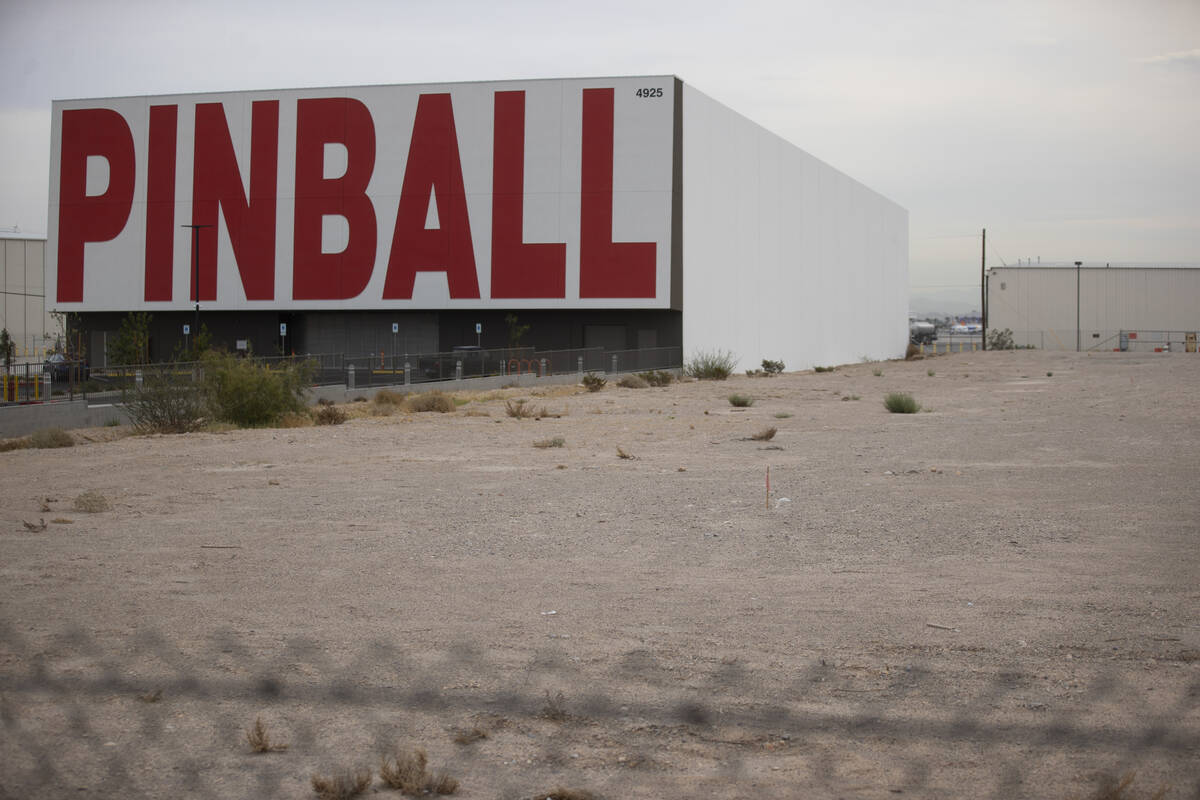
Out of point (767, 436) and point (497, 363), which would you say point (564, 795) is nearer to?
point (767, 436)

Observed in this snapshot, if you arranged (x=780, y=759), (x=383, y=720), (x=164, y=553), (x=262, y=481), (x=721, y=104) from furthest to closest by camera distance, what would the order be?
(x=721, y=104), (x=262, y=481), (x=164, y=553), (x=383, y=720), (x=780, y=759)

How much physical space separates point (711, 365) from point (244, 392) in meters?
28.3

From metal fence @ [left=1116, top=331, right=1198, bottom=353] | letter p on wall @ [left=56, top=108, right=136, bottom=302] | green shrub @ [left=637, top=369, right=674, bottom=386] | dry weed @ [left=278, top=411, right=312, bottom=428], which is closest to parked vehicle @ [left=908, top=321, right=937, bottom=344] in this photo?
metal fence @ [left=1116, top=331, right=1198, bottom=353]

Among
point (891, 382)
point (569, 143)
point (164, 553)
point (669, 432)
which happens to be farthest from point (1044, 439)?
point (569, 143)

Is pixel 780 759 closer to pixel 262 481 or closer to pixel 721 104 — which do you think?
pixel 262 481

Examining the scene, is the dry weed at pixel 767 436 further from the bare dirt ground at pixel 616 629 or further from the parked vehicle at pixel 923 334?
the parked vehicle at pixel 923 334

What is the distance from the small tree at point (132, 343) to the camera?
54188 mm

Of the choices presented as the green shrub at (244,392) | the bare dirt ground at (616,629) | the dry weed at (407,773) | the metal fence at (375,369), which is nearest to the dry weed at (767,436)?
the bare dirt ground at (616,629)

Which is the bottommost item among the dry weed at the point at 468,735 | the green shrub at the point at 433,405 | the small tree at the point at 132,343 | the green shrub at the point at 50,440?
the dry weed at the point at 468,735

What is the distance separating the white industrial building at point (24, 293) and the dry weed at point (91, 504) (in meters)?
77.4

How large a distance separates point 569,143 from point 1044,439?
3583 cm

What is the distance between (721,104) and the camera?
181 ft

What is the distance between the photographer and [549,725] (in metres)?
5.38

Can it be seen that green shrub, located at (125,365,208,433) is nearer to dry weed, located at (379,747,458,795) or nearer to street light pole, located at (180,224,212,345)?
dry weed, located at (379,747,458,795)
